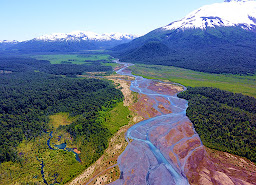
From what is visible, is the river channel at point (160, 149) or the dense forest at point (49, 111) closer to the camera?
the river channel at point (160, 149)

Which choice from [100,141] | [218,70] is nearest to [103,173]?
[100,141]

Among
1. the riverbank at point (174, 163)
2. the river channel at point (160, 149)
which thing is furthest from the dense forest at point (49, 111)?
the river channel at point (160, 149)

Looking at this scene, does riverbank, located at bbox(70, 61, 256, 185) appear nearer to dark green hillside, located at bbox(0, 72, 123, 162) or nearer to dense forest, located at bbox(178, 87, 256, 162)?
dense forest, located at bbox(178, 87, 256, 162)

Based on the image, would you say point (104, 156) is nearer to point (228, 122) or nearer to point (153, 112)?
point (153, 112)

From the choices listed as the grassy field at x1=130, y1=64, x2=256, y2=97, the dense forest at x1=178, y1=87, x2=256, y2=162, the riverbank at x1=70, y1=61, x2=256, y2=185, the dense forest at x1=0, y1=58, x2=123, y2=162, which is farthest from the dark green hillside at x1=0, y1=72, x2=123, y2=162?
the grassy field at x1=130, y1=64, x2=256, y2=97

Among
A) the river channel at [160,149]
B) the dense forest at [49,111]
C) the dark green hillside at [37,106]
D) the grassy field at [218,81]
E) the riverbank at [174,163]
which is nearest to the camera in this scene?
the riverbank at [174,163]

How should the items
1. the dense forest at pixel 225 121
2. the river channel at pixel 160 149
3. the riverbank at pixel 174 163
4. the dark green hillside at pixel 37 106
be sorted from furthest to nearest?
the dark green hillside at pixel 37 106 → the dense forest at pixel 225 121 → the river channel at pixel 160 149 → the riverbank at pixel 174 163

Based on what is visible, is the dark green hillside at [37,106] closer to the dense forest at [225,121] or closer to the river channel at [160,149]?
the river channel at [160,149]
